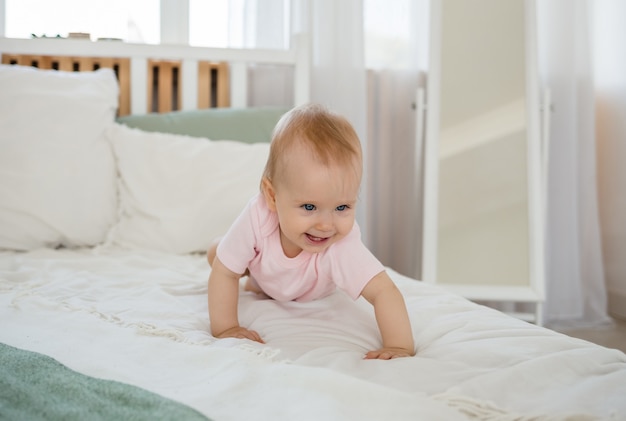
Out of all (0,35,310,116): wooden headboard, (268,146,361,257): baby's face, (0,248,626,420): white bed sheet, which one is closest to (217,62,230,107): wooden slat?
(0,35,310,116): wooden headboard

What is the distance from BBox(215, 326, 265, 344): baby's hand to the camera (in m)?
1.09

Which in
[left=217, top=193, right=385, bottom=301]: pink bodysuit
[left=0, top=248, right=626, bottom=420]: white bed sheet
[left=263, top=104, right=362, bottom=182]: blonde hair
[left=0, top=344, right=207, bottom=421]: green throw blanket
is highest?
[left=263, top=104, right=362, bottom=182]: blonde hair

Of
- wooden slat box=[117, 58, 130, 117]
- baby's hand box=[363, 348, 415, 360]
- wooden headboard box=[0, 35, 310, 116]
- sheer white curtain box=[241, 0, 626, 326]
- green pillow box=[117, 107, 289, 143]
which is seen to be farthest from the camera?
sheer white curtain box=[241, 0, 626, 326]

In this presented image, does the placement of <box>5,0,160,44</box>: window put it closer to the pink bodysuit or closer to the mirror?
the mirror

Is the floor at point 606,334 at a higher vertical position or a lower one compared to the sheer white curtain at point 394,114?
lower

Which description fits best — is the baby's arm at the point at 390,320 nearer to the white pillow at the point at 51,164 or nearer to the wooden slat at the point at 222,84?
the white pillow at the point at 51,164

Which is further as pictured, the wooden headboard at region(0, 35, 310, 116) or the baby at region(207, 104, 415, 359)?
the wooden headboard at region(0, 35, 310, 116)

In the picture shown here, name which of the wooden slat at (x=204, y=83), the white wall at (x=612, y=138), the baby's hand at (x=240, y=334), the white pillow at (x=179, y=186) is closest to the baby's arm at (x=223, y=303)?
the baby's hand at (x=240, y=334)

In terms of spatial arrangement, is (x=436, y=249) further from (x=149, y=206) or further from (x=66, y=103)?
(x=66, y=103)

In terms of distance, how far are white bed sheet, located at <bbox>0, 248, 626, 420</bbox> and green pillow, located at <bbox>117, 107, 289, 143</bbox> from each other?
75 cm

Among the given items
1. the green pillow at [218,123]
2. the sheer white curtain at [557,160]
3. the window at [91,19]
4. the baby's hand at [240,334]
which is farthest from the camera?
the sheer white curtain at [557,160]

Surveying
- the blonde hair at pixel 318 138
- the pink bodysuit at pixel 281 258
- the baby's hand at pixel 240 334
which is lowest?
the baby's hand at pixel 240 334

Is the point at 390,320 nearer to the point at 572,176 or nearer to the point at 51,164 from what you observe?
the point at 51,164

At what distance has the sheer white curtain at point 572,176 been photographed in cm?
263
